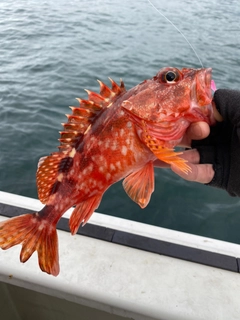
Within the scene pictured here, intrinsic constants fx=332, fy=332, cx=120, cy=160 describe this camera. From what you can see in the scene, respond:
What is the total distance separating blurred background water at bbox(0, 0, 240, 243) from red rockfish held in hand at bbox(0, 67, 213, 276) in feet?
9.26

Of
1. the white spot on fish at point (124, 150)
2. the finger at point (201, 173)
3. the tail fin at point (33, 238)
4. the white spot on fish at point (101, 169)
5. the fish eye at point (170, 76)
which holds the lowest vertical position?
the tail fin at point (33, 238)

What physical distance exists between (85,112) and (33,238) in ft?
3.08

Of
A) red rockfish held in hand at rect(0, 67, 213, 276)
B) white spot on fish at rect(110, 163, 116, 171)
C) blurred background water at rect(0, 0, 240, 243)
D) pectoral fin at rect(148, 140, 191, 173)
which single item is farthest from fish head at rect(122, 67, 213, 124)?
blurred background water at rect(0, 0, 240, 243)

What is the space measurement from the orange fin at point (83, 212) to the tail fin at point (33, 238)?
5.7 inches

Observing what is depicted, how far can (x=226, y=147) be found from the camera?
8.82 ft

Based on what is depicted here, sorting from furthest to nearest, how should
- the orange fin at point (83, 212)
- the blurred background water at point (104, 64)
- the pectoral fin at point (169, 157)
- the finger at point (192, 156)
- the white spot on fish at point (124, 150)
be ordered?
the blurred background water at point (104, 64) → the finger at point (192, 156) → the orange fin at point (83, 212) → the white spot on fish at point (124, 150) → the pectoral fin at point (169, 157)

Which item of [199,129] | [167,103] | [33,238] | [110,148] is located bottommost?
[33,238]

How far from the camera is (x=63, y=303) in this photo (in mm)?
2809

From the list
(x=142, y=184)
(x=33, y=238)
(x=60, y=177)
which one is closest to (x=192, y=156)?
(x=142, y=184)

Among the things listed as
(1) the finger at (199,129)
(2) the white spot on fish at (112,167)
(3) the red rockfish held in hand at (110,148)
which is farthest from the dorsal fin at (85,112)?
(1) the finger at (199,129)

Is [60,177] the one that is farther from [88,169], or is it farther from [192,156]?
[192,156]

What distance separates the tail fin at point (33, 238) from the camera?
84.1 inches

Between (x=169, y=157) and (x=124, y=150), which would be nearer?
(x=169, y=157)

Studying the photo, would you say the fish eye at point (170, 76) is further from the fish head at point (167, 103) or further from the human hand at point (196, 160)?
the human hand at point (196, 160)
